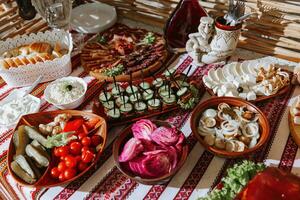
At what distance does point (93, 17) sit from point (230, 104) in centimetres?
102

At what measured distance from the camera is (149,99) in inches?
59.7

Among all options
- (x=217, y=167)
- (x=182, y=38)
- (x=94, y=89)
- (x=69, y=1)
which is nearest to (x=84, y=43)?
(x=69, y=1)

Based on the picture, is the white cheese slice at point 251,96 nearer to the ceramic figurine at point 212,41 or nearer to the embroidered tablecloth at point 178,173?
the embroidered tablecloth at point 178,173

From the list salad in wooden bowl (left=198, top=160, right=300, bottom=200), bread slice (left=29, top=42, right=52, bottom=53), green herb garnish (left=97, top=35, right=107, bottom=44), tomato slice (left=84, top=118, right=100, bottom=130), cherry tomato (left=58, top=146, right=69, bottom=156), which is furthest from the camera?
green herb garnish (left=97, top=35, right=107, bottom=44)

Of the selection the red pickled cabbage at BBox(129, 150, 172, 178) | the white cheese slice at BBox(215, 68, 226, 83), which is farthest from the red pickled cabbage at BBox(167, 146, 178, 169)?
the white cheese slice at BBox(215, 68, 226, 83)

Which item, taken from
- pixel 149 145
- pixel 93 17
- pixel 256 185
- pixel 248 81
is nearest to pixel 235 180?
pixel 256 185

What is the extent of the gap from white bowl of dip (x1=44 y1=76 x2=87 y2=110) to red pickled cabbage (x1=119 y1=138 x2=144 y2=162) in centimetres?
40

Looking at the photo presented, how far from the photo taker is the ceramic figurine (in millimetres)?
1547

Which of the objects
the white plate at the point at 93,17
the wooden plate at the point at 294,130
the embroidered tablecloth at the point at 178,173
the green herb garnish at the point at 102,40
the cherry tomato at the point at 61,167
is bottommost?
the embroidered tablecloth at the point at 178,173

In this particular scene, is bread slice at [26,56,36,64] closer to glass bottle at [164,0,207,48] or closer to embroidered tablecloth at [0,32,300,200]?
embroidered tablecloth at [0,32,300,200]

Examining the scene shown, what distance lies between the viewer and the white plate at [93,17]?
1986mm

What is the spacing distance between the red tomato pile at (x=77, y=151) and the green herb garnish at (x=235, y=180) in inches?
17.8

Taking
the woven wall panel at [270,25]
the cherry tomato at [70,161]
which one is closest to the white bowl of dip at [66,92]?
the cherry tomato at [70,161]

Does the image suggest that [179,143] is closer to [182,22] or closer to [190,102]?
[190,102]
